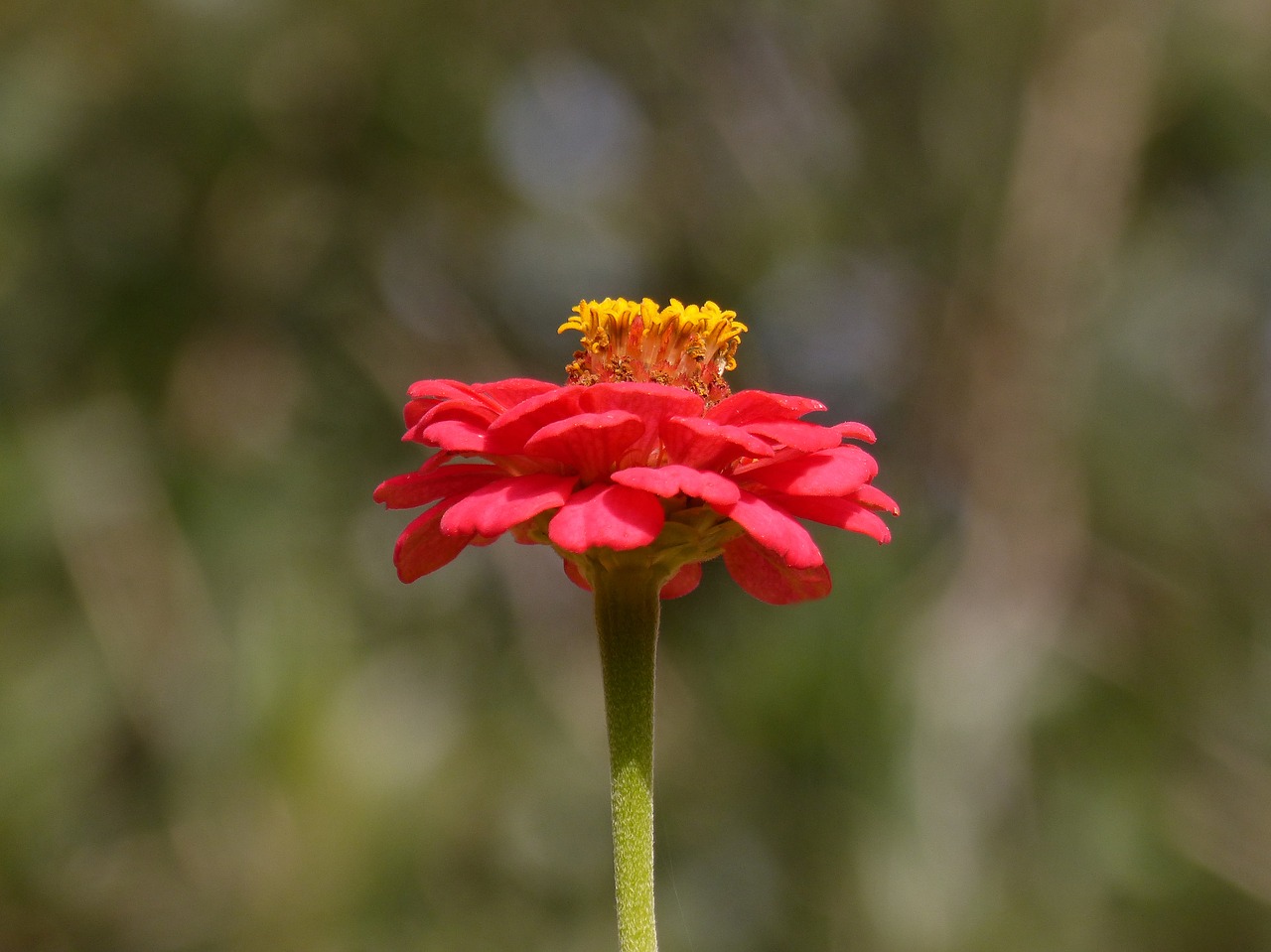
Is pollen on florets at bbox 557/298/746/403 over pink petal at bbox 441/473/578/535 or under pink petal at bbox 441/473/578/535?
over

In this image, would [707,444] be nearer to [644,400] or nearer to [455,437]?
[644,400]

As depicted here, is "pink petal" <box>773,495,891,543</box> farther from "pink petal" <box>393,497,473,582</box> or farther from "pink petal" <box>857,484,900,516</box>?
"pink petal" <box>393,497,473,582</box>

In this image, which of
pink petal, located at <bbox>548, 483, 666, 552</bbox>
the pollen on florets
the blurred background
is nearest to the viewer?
pink petal, located at <bbox>548, 483, 666, 552</bbox>

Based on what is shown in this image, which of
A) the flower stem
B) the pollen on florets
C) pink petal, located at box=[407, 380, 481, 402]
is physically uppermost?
the pollen on florets

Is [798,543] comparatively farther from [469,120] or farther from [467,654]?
[469,120]

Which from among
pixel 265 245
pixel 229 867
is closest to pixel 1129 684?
pixel 229 867

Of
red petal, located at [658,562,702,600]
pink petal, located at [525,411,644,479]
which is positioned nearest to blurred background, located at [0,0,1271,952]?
red petal, located at [658,562,702,600]

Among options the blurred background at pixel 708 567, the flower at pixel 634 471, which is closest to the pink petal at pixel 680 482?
the flower at pixel 634 471
